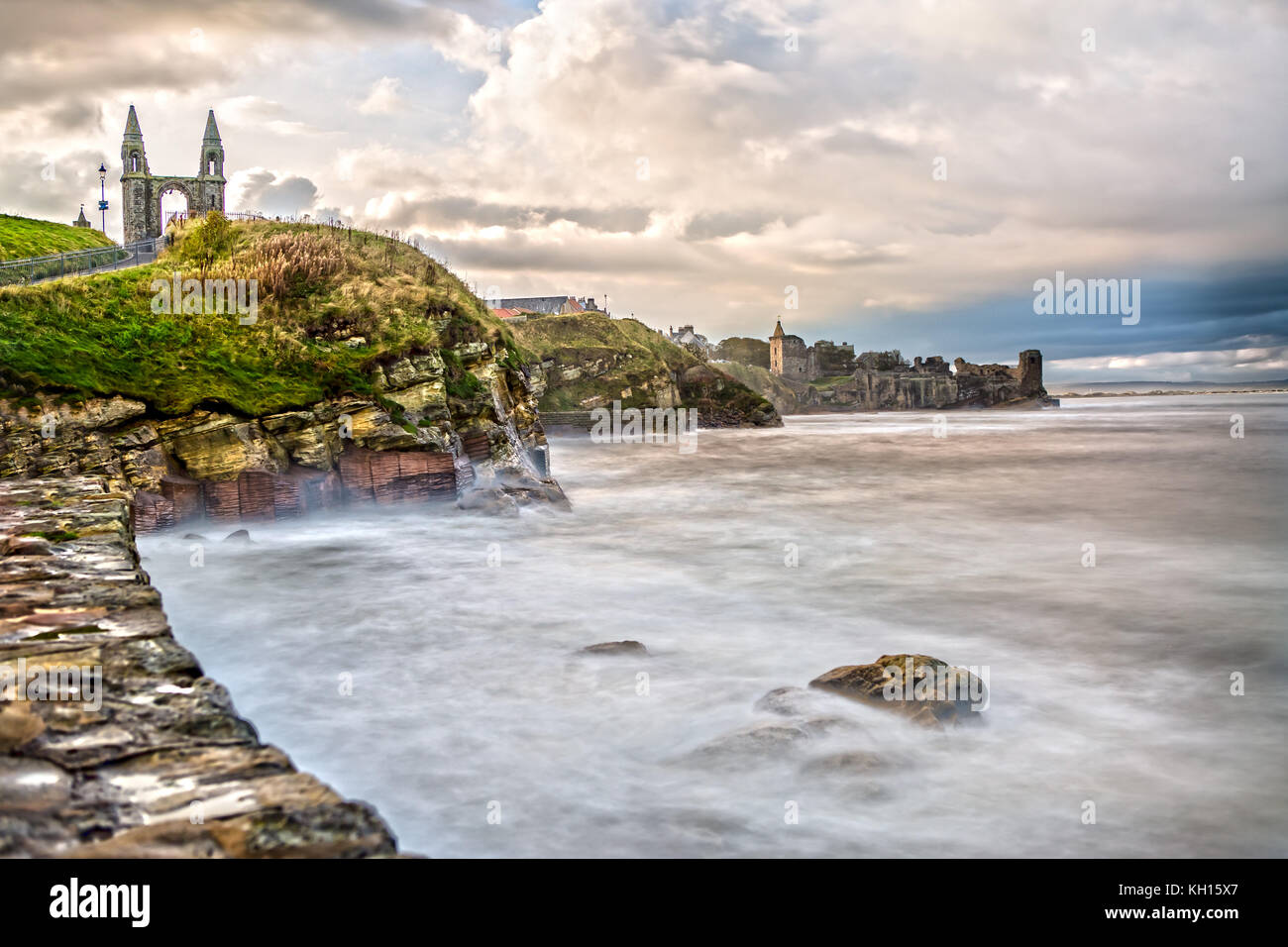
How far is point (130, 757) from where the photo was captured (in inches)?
149

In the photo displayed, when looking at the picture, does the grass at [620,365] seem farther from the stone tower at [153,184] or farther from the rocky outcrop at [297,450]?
the rocky outcrop at [297,450]

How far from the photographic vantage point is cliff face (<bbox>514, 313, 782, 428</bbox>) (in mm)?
75750

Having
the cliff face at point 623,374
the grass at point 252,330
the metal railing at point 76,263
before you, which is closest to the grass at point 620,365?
the cliff face at point 623,374

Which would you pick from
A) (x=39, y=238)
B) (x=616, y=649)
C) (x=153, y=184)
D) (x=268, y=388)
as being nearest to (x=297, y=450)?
(x=268, y=388)

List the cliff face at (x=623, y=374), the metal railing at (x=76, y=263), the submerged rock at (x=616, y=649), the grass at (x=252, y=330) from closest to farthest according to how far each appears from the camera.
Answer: the submerged rock at (x=616, y=649) < the grass at (x=252, y=330) < the metal railing at (x=76, y=263) < the cliff face at (x=623, y=374)

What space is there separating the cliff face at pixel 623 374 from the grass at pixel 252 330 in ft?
158

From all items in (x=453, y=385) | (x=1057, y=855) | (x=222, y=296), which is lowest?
(x=1057, y=855)

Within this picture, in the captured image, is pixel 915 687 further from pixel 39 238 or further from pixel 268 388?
pixel 39 238

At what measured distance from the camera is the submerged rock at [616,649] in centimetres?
972

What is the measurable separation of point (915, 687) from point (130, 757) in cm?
621
